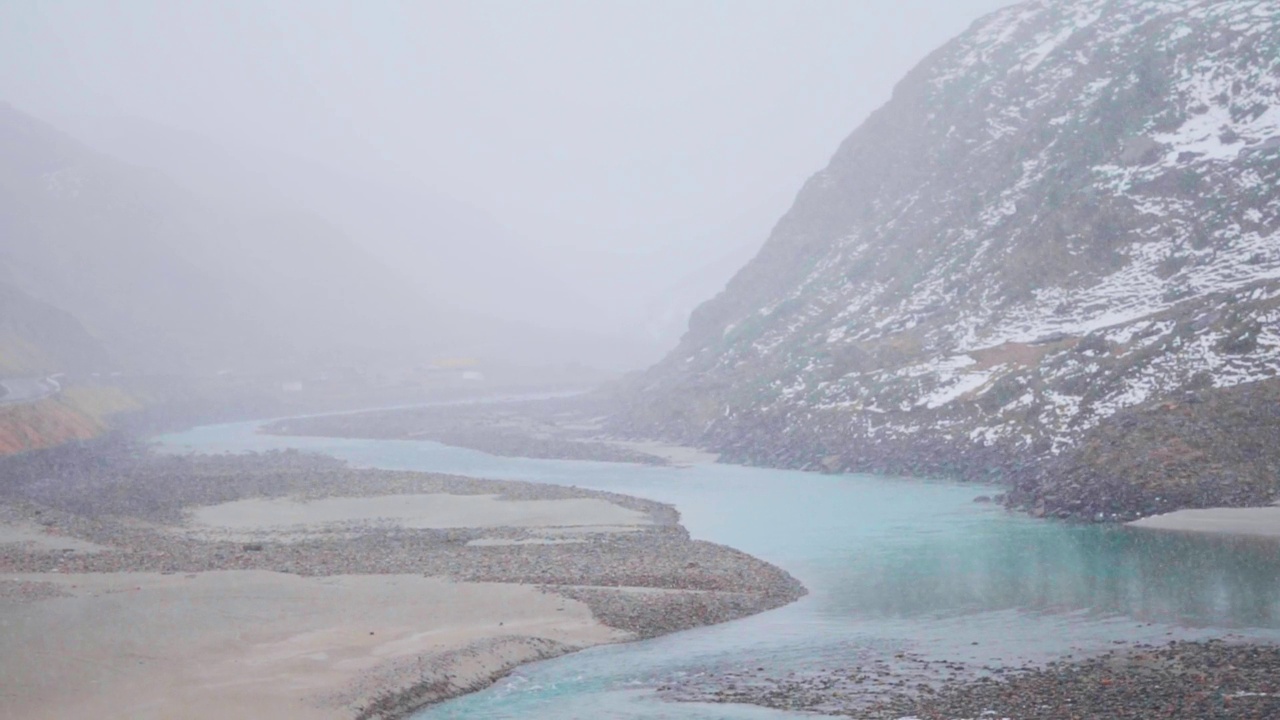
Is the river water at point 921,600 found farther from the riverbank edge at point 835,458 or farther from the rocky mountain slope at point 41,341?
the rocky mountain slope at point 41,341

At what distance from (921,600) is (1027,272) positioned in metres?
50.1

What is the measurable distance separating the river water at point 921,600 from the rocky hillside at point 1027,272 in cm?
653

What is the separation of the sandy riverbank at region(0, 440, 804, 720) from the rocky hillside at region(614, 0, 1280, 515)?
64.8ft

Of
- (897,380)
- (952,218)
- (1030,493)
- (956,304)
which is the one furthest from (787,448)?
(952,218)

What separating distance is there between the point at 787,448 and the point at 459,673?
48.5 metres

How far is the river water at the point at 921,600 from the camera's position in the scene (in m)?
25.6

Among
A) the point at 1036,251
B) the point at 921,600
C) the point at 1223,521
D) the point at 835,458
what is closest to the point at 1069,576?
the point at 921,600

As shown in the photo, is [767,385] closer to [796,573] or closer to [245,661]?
[796,573]

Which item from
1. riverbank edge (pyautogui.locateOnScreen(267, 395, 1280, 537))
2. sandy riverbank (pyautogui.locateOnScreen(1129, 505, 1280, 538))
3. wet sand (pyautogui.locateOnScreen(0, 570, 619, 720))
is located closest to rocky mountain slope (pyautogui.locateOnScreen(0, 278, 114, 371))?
riverbank edge (pyautogui.locateOnScreen(267, 395, 1280, 537))

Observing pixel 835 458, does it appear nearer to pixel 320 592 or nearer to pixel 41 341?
pixel 320 592

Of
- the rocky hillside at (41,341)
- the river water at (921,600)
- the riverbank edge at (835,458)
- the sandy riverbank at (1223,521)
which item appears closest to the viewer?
the river water at (921,600)

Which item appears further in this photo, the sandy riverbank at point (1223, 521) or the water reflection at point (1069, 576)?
the sandy riverbank at point (1223, 521)

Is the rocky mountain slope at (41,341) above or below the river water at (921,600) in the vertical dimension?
above

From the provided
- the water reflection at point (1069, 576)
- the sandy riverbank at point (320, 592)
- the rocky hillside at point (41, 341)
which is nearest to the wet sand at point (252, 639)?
the sandy riverbank at point (320, 592)
